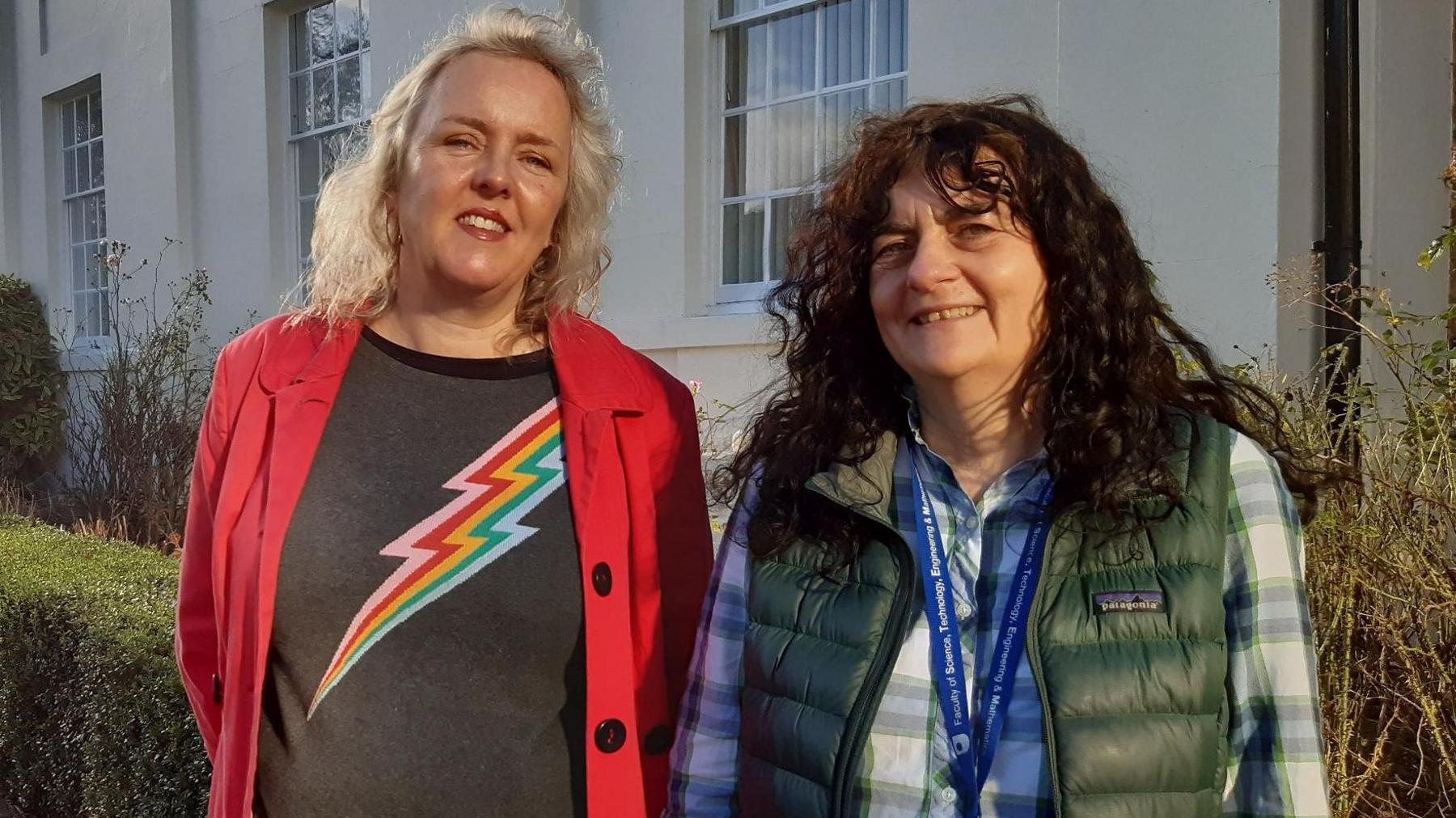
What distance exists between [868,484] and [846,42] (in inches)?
162

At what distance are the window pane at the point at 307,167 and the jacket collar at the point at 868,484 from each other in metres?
7.97

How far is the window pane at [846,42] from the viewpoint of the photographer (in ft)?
18.2

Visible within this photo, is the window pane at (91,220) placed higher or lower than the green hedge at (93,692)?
higher

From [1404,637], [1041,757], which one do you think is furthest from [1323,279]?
[1041,757]

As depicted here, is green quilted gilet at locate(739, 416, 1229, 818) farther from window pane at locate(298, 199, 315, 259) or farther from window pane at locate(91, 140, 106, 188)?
window pane at locate(91, 140, 106, 188)

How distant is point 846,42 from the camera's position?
562 cm

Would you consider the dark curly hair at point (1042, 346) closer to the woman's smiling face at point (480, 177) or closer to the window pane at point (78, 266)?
the woman's smiling face at point (480, 177)

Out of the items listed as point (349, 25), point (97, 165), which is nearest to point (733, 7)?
point (349, 25)

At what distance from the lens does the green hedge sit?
343cm

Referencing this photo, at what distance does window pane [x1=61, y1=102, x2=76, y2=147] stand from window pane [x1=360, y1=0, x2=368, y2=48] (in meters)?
4.83

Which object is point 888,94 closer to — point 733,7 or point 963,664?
point 733,7

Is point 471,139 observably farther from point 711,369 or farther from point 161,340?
point 161,340

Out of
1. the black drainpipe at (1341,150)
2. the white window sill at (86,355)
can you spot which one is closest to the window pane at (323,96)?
the white window sill at (86,355)

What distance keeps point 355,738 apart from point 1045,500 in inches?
45.9
